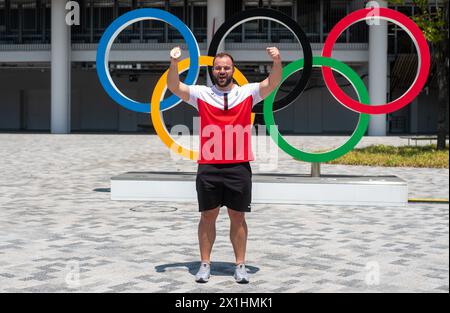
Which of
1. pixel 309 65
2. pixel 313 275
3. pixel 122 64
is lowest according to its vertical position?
pixel 313 275

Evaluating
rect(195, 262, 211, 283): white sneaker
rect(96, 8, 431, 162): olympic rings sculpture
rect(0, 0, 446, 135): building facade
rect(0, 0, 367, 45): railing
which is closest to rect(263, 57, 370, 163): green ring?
rect(96, 8, 431, 162): olympic rings sculpture

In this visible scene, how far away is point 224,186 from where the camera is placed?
5.49m

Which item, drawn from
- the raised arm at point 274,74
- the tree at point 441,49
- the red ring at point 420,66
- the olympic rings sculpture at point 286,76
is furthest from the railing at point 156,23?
the raised arm at point 274,74

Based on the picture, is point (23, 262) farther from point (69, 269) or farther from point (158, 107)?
point (158, 107)

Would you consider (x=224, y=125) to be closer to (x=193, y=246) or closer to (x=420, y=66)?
→ (x=193, y=246)

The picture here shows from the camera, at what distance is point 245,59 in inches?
1332

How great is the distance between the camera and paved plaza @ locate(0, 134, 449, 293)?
18.4 ft

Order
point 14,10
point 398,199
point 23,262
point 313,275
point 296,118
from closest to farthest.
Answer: point 313,275 → point 23,262 → point 398,199 → point 14,10 → point 296,118

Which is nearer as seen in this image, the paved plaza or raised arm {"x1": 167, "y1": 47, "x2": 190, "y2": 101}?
raised arm {"x1": 167, "y1": 47, "x2": 190, "y2": 101}

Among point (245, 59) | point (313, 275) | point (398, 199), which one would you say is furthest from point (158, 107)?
point (245, 59)

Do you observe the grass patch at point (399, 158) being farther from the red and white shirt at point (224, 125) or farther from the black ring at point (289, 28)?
the red and white shirt at point (224, 125)

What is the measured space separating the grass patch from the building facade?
1317cm

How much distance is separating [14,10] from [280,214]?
34.3m

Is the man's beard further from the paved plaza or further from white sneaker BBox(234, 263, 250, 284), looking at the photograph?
the paved plaza
